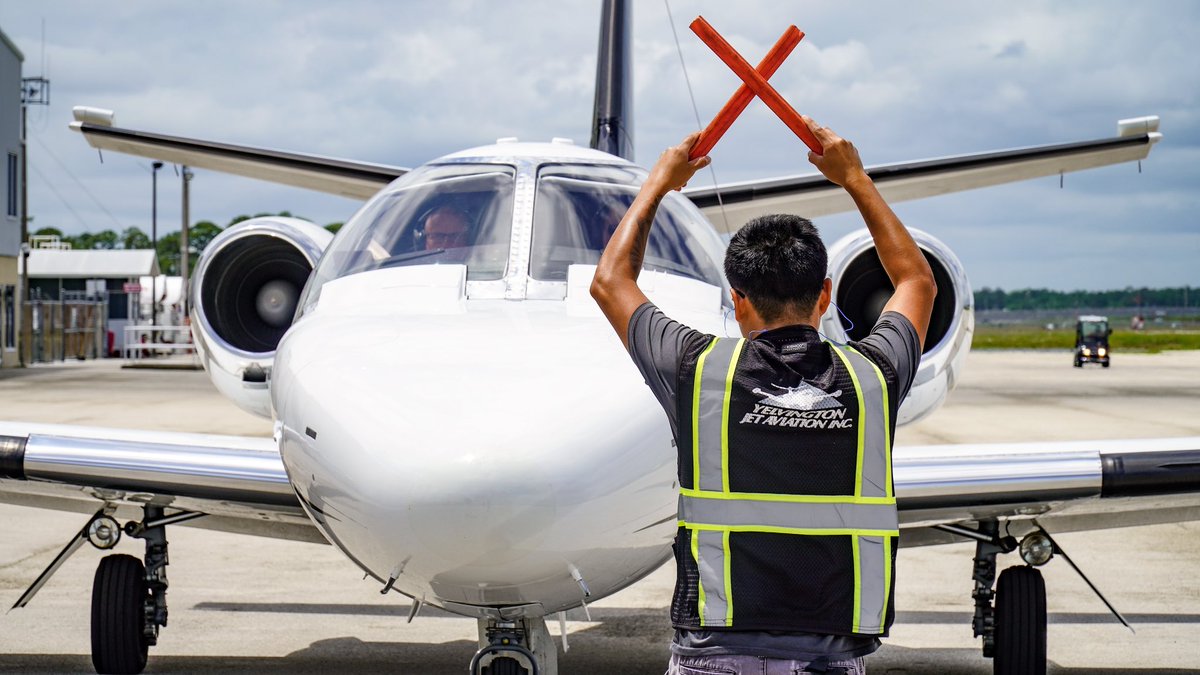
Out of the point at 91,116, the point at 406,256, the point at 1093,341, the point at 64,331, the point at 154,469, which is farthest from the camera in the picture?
the point at 1093,341

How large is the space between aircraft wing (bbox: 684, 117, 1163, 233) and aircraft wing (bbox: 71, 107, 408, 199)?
97.4 inches

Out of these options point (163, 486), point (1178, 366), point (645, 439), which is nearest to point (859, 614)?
point (645, 439)

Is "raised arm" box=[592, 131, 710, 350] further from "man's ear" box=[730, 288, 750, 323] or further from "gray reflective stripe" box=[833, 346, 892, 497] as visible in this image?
"gray reflective stripe" box=[833, 346, 892, 497]

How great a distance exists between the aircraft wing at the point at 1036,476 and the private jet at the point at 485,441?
1 cm

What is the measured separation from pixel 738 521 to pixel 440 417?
121 centimetres

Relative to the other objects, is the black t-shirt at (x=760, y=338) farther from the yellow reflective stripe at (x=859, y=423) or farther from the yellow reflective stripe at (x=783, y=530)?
the yellow reflective stripe at (x=783, y=530)

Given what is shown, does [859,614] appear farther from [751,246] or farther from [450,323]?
[450,323]

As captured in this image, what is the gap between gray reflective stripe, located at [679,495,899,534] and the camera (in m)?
2.52

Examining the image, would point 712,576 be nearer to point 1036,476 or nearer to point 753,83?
Result: point 753,83

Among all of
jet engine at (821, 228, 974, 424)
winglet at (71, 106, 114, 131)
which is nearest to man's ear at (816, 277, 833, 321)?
jet engine at (821, 228, 974, 424)

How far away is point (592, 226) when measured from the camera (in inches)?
208

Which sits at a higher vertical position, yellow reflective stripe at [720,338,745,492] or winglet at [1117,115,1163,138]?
winglet at [1117,115,1163,138]

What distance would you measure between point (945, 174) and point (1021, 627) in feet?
14.6

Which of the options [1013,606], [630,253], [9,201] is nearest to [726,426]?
[630,253]
